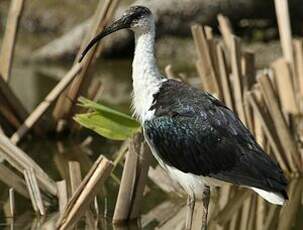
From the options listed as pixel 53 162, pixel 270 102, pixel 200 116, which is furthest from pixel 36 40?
pixel 200 116

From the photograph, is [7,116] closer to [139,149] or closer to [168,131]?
[139,149]

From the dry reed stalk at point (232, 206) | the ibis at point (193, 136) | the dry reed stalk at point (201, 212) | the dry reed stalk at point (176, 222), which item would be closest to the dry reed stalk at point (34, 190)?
the dry reed stalk at point (176, 222)

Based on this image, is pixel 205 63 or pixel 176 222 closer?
pixel 176 222

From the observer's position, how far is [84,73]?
9.01 meters

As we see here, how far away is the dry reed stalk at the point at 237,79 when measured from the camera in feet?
27.8

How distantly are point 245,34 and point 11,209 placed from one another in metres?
7.78

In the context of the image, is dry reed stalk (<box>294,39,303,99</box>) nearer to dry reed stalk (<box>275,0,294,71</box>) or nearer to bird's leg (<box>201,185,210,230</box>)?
dry reed stalk (<box>275,0,294,71</box>)

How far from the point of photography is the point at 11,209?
7.48m

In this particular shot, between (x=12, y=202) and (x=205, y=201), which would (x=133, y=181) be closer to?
(x=205, y=201)

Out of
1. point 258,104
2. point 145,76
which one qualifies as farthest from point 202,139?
point 258,104

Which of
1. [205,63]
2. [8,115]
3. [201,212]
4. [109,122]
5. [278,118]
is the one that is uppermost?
[205,63]

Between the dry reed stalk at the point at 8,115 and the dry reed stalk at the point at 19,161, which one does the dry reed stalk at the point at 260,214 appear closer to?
the dry reed stalk at the point at 19,161

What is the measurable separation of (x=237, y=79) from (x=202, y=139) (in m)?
1.99

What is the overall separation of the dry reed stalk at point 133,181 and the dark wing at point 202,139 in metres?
0.42
